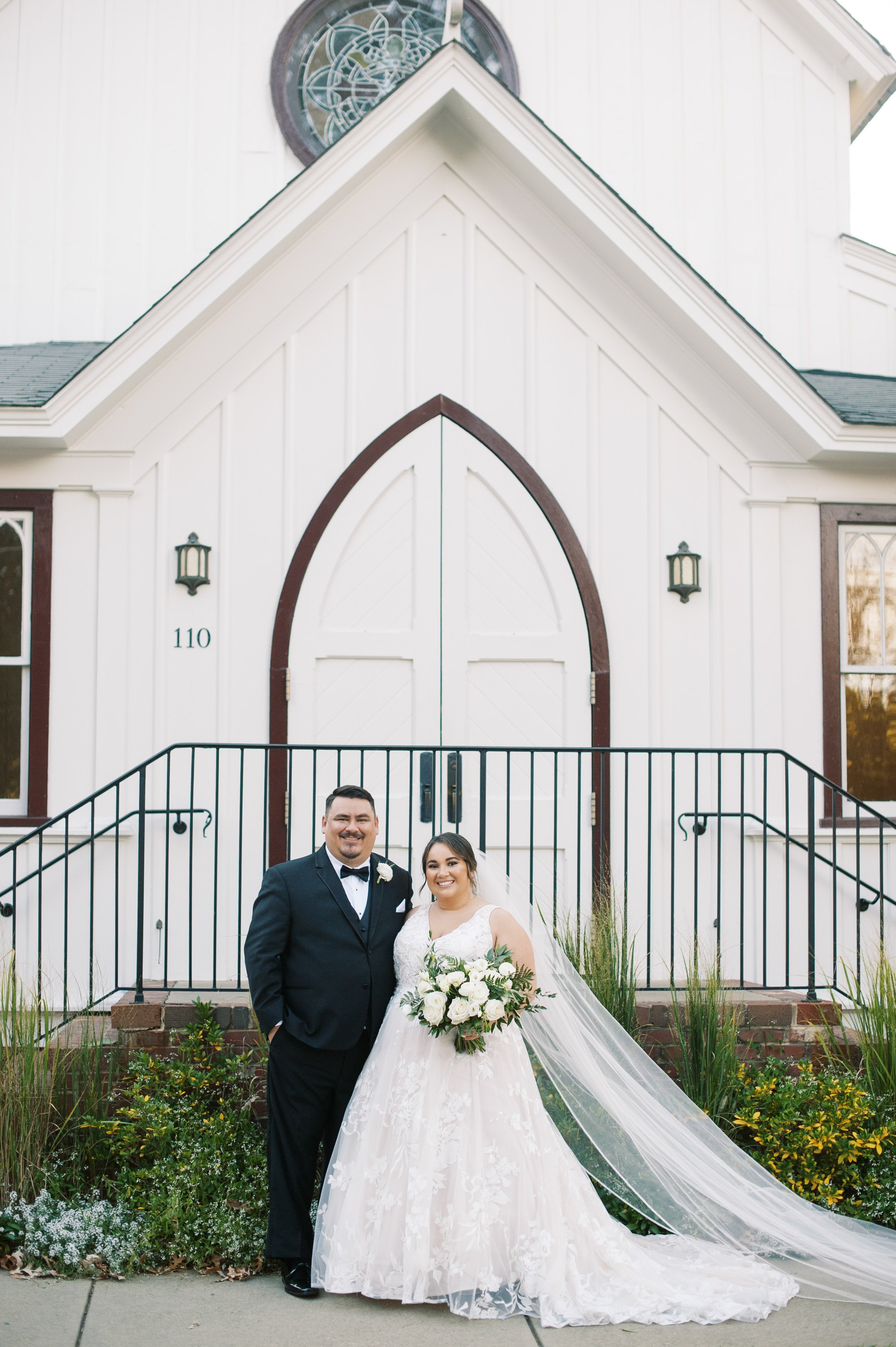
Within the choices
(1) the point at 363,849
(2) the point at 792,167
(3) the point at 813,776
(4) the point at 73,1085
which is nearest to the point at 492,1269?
(1) the point at 363,849

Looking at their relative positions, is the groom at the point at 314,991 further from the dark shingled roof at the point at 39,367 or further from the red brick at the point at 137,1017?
the dark shingled roof at the point at 39,367

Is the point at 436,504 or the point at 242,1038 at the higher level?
the point at 436,504

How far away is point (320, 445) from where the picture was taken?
645cm

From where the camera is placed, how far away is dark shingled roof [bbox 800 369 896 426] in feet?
20.9

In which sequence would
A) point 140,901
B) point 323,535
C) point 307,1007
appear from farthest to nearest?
point 323,535 → point 140,901 → point 307,1007

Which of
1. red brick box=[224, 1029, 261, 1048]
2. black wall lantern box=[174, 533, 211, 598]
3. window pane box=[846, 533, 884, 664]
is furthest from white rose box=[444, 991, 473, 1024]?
window pane box=[846, 533, 884, 664]

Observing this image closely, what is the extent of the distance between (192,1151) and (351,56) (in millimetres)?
7382

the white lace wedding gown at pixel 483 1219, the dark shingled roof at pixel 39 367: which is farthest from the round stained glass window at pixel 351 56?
the white lace wedding gown at pixel 483 1219

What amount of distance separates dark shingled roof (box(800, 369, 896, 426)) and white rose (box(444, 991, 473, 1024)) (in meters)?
4.16

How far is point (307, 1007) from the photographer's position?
409 cm

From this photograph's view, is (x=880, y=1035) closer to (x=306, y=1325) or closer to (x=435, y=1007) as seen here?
(x=435, y=1007)

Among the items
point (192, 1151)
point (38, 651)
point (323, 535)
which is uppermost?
point (323, 535)

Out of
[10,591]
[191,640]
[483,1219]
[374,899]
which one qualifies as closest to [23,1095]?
[374,899]

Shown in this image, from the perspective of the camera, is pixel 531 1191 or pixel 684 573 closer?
pixel 531 1191
